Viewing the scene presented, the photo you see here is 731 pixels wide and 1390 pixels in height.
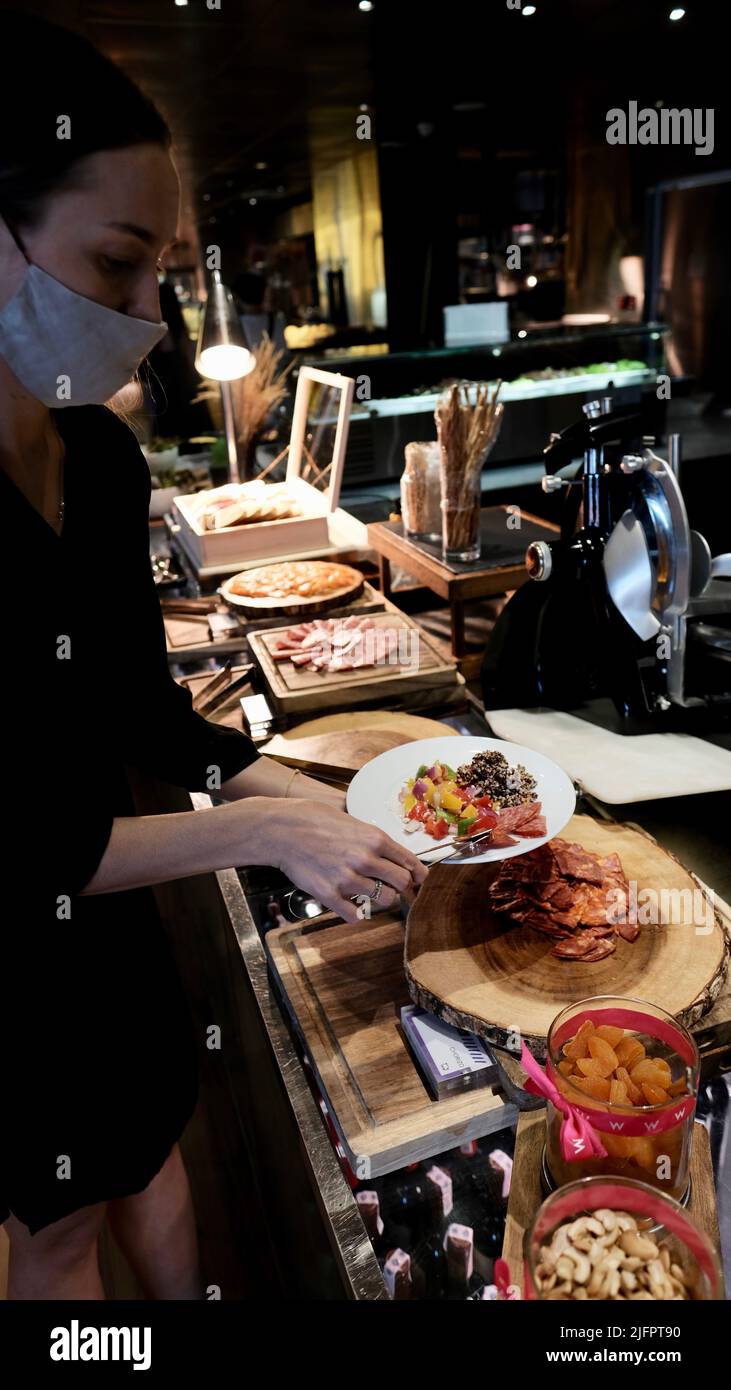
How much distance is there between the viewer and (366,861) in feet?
3.33

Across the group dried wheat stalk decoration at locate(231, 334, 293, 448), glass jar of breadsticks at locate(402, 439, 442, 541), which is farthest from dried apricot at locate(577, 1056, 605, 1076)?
dried wheat stalk decoration at locate(231, 334, 293, 448)

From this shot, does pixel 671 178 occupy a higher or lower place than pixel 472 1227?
higher

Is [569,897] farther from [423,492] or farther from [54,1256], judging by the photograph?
[423,492]

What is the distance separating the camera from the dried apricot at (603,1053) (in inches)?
32.4

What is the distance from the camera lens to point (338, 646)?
1953 mm

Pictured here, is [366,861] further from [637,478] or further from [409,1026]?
[637,478]

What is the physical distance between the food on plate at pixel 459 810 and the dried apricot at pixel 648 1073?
0.36 meters

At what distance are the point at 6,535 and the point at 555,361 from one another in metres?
5.62

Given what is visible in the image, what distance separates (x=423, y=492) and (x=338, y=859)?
4.74 feet

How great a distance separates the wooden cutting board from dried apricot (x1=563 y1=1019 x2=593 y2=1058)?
0.76 metres

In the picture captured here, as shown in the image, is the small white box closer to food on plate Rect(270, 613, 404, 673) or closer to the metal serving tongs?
food on plate Rect(270, 613, 404, 673)

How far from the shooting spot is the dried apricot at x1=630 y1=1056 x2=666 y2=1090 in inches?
31.6

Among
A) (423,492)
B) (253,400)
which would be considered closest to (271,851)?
(423,492)
